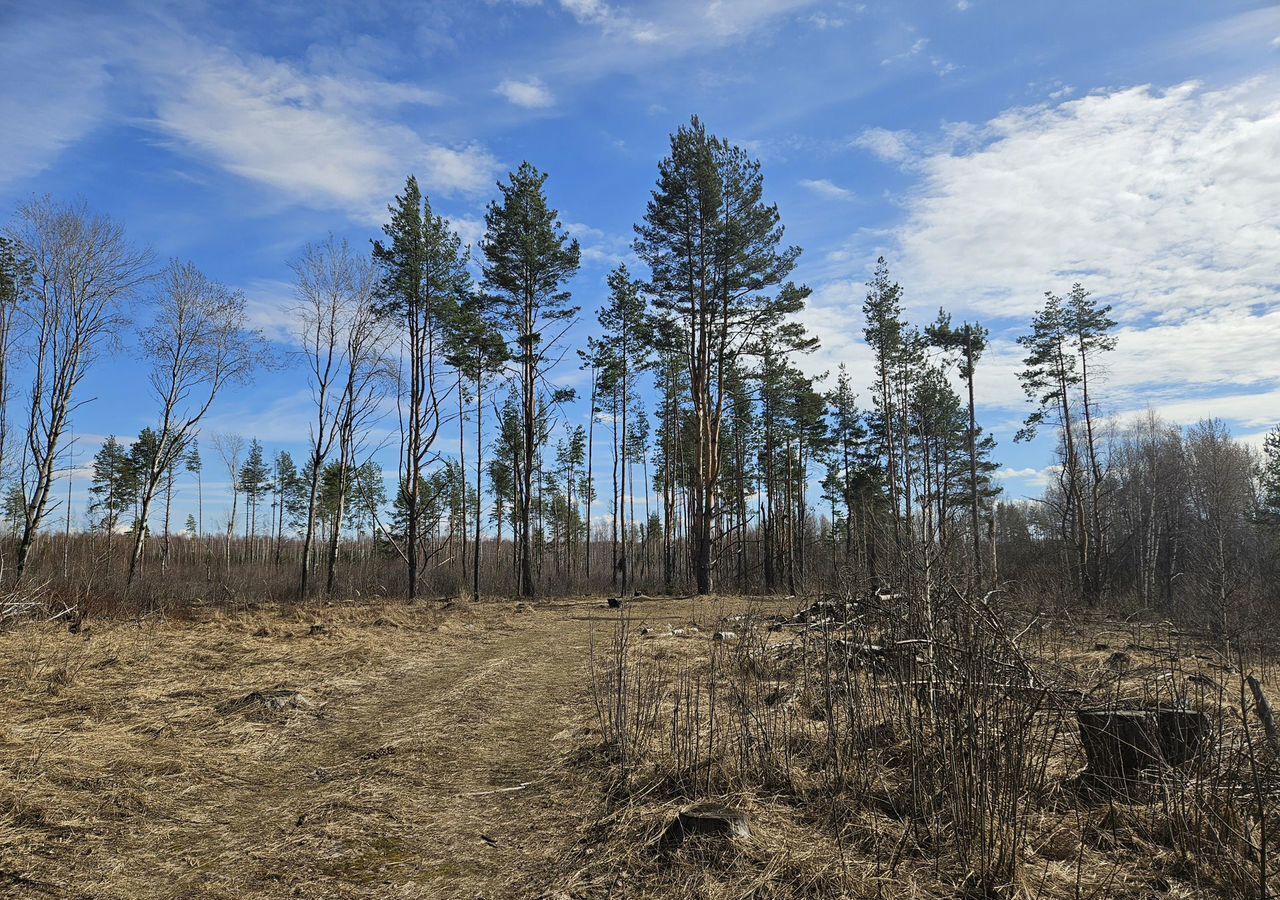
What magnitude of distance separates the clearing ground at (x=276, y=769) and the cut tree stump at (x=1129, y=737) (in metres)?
3.35

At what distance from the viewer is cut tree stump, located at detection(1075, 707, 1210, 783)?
3916 millimetres

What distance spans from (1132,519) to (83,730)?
157 ft

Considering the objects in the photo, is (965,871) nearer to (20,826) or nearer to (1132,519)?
(20,826)

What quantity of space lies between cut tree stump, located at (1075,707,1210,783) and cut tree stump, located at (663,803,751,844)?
223 centimetres

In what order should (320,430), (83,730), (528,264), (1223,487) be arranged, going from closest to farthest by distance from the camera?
(83,730)
(528,264)
(320,430)
(1223,487)

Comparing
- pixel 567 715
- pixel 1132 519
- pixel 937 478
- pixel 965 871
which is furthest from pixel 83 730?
pixel 1132 519

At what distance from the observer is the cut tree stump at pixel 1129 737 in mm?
3916

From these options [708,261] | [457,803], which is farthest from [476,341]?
[457,803]

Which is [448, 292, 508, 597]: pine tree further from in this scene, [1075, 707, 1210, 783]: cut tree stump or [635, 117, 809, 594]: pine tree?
[1075, 707, 1210, 783]: cut tree stump

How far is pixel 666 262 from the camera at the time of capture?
70.7 feet

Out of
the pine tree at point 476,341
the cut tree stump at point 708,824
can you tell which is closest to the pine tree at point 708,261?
the pine tree at point 476,341

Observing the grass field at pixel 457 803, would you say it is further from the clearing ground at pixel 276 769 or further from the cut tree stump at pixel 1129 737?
the cut tree stump at pixel 1129 737

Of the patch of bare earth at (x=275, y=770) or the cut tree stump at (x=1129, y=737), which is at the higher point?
the cut tree stump at (x=1129, y=737)

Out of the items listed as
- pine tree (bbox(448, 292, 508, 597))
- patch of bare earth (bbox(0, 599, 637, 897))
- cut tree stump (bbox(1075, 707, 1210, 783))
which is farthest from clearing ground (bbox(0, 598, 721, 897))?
pine tree (bbox(448, 292, 508, 597))
